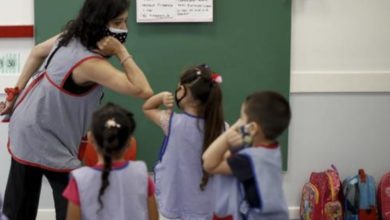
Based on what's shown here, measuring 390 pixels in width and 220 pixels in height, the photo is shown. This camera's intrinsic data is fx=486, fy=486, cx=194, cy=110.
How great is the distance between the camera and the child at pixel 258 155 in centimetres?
154

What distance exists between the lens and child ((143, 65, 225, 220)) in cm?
196

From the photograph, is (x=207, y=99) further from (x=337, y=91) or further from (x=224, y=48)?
(x=337, y=91)

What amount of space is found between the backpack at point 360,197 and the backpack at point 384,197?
0.23 ft

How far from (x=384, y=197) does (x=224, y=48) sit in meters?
1.40

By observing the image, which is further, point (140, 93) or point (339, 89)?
point (339, 89)

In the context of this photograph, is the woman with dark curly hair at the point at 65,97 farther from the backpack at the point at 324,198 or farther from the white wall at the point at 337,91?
the backpack at the point at 324,198

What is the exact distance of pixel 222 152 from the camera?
1.65m

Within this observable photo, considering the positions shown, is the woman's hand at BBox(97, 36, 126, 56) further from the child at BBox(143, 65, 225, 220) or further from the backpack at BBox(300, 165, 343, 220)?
the backpack at BBox(300, 165, 343, 220)

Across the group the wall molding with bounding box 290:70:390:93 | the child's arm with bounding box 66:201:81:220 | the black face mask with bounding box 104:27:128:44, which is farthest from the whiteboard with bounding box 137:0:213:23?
the child's arm with bounding box 66:201:81:220

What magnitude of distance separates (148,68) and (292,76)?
92 centimetres

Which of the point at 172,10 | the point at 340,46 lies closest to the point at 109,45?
the point at 172,10

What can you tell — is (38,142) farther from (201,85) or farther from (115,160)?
(201,85)

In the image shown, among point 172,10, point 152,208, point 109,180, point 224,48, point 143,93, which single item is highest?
point 172,10

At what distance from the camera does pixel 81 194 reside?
1.57m
